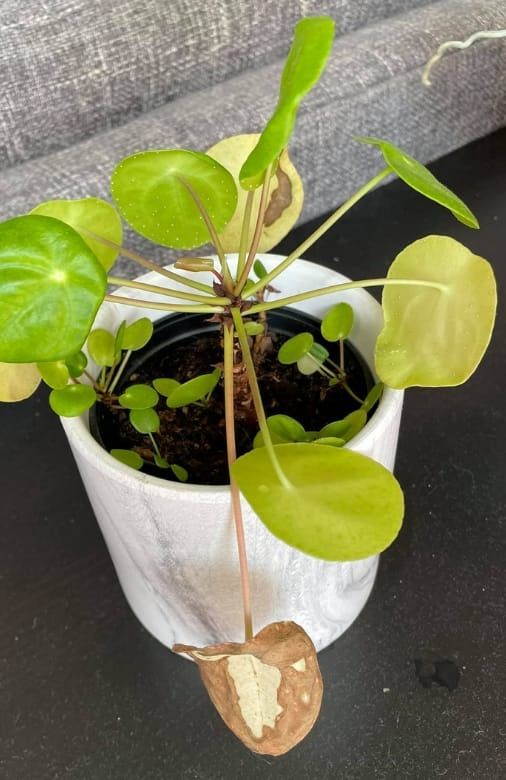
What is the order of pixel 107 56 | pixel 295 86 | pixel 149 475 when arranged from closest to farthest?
pixel 295 86, pixel 149 475, pixel 107 56

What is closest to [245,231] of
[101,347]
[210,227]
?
[210,227]

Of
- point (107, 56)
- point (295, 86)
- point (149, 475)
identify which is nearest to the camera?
point (295, 86)

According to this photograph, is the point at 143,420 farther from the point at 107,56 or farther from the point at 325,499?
the point at 107,56

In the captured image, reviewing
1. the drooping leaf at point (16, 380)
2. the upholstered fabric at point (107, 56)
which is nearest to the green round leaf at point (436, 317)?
the drooping leaf at point (16, 380)

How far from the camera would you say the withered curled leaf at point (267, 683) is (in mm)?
382

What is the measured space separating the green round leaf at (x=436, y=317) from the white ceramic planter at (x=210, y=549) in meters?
0.03

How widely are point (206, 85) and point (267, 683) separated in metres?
0.75

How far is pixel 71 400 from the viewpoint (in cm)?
43

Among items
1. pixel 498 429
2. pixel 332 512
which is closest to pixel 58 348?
pixel 332 512

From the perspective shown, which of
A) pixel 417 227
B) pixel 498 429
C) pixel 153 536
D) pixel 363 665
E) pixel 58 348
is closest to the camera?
pixel 58 348

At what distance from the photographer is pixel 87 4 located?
81cm

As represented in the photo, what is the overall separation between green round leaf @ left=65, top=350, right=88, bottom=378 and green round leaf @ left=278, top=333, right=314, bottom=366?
0.13 m

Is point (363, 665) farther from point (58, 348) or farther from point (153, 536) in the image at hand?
point (58, 348)

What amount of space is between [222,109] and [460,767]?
0.66m
